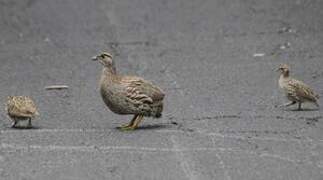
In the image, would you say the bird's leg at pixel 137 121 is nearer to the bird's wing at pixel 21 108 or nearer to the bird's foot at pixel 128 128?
the bird's foot at pixel 128 128

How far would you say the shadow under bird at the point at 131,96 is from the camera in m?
11.5

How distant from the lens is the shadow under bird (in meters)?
11.5

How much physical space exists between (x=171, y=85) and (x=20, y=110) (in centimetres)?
393

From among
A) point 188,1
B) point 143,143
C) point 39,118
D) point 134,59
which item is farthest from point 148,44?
point 143,143

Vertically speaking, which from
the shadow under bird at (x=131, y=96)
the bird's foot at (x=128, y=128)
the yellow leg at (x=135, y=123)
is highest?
the shadow under bird at (x=131, y=96)

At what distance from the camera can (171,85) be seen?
1521 cm

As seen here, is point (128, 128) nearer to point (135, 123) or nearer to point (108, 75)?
point (135, 123)

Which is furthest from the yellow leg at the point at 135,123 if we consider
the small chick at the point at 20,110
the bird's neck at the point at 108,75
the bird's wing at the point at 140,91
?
the small chick at the point at 20,110

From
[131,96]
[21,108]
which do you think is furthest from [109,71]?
[21,108]

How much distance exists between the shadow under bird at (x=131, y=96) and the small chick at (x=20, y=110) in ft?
2.77

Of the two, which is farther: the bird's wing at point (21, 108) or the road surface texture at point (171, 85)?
the bird's wing at point (21, 108)

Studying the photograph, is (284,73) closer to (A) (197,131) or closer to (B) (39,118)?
(A) (197,131)

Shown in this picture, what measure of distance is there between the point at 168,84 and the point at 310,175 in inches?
236

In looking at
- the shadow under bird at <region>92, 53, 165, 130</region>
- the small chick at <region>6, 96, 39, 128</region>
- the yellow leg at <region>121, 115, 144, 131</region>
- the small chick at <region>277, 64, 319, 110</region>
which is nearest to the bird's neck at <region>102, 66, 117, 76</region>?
the shadow under bird at <region>92, 53, 165, 130</region>
